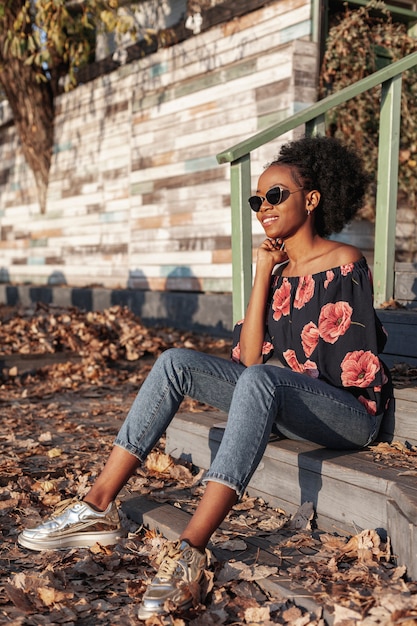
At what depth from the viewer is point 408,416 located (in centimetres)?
354

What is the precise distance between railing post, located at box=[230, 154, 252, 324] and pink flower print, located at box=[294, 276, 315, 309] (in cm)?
124

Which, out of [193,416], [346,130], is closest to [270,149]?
[346,130]

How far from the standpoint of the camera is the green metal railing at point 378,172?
4.68 m

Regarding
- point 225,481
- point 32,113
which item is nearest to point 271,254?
point 225,481

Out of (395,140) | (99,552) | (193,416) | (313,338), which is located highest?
(395,140)

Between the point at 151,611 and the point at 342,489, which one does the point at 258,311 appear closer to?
the point at 342,489

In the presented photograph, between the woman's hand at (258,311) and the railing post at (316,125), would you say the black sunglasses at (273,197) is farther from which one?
the railing post at (316,125)

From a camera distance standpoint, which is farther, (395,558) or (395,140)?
(395,140)

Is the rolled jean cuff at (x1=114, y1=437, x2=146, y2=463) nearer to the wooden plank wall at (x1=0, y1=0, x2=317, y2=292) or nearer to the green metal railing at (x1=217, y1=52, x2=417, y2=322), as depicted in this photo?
the green metal railing at (x1=217, y1=52, x2=417, y2=322)

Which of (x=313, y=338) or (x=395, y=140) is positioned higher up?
(x=395, y=140)

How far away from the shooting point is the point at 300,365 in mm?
3465

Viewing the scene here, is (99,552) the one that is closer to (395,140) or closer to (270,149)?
(395,140)

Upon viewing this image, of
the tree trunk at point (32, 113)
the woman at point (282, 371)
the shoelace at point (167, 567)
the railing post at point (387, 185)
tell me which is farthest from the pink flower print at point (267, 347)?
the tree trunk at point (32, 113)

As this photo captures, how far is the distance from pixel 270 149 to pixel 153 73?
9.48 ft
